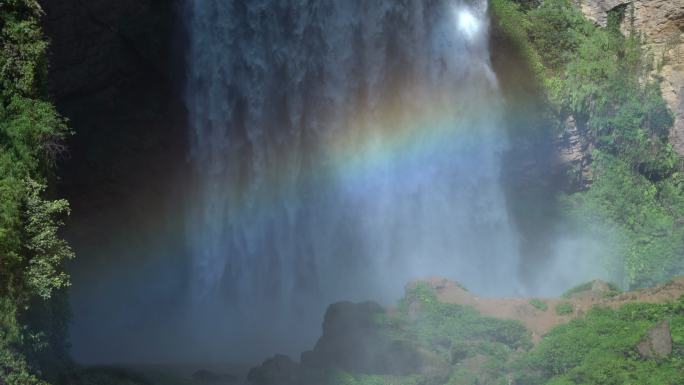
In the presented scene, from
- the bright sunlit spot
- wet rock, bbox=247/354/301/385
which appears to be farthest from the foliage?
the bright sunlit spot

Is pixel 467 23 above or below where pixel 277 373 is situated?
above

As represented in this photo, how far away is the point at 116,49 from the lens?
26.3 metres

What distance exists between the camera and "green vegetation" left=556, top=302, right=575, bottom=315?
2217 cm

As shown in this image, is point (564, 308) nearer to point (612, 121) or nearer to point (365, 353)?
point (365, 353)

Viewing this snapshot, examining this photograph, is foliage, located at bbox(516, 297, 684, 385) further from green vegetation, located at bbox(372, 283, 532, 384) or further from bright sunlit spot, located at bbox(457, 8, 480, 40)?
bright sunlit spot, located at bbox(457, 8, 480, 40)

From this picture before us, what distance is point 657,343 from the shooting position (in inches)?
755

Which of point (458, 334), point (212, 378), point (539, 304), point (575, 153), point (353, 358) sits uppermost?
point (575, 153)

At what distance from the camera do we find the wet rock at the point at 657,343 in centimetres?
1912

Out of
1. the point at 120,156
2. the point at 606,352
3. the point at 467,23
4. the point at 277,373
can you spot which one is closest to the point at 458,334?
the point at 606,352

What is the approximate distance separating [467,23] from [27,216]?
58.0ft

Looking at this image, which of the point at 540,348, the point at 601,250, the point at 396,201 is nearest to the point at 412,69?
the point at 396,201

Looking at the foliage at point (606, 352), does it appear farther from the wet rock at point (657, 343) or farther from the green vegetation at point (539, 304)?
the green vegetation at point (539, 304)

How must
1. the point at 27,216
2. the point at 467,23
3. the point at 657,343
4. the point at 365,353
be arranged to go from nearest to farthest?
the point at 27,216, the point at 657,343, the point at 365,353, the point at 467,23

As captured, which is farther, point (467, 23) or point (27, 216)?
point (467, 23)
